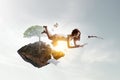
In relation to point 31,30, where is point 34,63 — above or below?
below

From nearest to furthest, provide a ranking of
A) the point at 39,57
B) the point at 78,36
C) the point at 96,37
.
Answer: the point at 96,37 → the point at 78,36 → the point at 39,57

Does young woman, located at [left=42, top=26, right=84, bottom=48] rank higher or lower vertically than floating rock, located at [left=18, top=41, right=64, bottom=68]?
higher

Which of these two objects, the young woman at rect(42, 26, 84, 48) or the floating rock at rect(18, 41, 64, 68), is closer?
the young woman at rect(42, 26, 84, 48)

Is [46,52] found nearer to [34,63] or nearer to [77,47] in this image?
[34,63]

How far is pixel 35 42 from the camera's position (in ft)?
62.3

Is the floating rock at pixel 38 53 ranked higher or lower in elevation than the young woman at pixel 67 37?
lower

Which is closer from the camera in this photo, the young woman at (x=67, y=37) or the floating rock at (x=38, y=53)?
the young woman at (x=67, y=37)

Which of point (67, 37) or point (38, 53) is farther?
point (38, 53)

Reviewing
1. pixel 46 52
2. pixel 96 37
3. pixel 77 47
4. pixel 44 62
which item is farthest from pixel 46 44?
pixel 96 37

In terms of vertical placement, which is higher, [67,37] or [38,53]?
[67,37]

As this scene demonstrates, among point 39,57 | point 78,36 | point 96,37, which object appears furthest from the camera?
point 39,57

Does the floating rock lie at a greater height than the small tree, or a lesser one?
lesser

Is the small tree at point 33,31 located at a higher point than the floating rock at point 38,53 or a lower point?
higher

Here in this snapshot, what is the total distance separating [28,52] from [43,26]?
12.4ft
